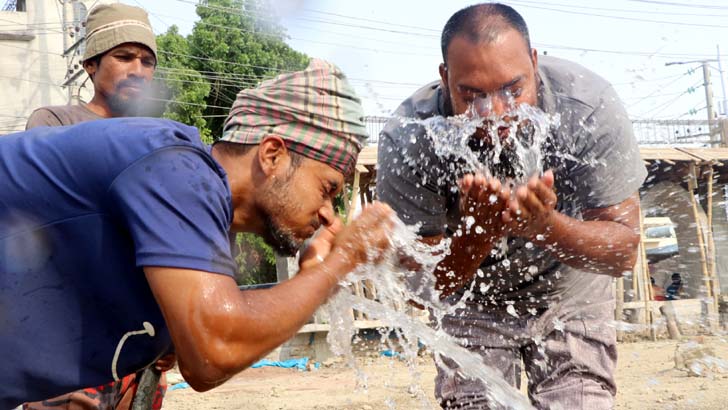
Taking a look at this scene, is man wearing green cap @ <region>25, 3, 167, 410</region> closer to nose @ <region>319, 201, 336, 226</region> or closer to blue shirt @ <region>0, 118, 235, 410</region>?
nose @ <region>319, 201, 336, 226</region>

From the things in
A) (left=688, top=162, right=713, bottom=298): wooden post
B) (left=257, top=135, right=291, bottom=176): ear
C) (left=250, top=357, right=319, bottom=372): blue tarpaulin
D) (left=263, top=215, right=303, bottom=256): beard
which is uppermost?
(left=257, top=135, right=291, bottom=176): ear

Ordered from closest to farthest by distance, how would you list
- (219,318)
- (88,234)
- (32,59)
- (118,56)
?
(219,318) → (88,234) → (118,56) → (32,59)

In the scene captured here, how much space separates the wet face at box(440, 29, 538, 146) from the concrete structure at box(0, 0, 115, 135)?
74.7 ft

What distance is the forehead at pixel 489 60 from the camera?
2.99 meters

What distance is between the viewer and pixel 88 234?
196cm

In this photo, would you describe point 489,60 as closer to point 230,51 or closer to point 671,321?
point 671,321

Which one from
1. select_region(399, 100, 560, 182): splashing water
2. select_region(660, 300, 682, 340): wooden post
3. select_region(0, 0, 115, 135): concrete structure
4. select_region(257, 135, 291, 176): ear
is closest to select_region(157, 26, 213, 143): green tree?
select_region(0, 0, 115, 135): concrete structure

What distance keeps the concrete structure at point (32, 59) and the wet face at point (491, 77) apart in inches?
896

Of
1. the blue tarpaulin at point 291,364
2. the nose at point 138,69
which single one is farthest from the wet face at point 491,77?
the blue tarpaulin at point 291,364

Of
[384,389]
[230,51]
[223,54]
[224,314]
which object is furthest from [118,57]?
[230,51]

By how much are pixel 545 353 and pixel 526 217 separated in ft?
3.22

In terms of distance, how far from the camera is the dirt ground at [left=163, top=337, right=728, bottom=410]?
7.37m

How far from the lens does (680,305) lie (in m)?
13.5

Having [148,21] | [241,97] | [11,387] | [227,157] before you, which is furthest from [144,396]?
[148,21]
